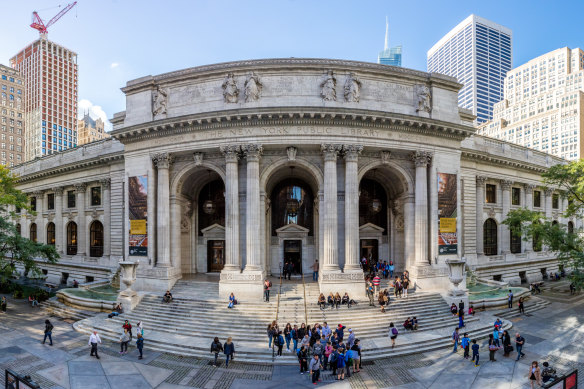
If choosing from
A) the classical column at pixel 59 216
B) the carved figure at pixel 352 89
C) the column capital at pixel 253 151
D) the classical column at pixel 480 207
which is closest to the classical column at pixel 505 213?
the classical column at pixel 480 207

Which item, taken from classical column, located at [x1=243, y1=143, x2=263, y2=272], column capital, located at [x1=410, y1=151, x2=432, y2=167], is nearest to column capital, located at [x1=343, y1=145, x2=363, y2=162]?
column capital, located at [x1=410, y1=151, x2=432, y2=167]

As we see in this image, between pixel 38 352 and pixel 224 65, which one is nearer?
pixel 38 352

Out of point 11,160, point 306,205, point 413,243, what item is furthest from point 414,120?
point 11,160

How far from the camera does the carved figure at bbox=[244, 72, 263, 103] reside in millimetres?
24438

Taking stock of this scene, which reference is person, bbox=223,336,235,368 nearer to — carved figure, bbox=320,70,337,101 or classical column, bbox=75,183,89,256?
carved figure, bbox=320,70,337,101

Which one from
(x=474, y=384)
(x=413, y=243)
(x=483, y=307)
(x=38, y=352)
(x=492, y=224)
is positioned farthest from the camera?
(x=492, y=224)

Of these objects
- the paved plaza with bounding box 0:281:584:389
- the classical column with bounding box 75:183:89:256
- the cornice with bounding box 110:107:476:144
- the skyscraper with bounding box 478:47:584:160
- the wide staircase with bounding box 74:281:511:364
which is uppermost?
the skyscraper with bounding box 478:47:584:160

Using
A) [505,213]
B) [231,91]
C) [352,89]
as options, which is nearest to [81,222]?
[231,91]

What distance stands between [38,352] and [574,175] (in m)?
38.2

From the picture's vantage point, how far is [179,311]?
829 inches

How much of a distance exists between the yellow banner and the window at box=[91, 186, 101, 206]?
119 ft

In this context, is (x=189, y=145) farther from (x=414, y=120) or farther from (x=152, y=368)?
(x=414, y=120)

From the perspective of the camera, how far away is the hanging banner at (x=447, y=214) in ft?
86.1

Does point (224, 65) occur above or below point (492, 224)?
above
